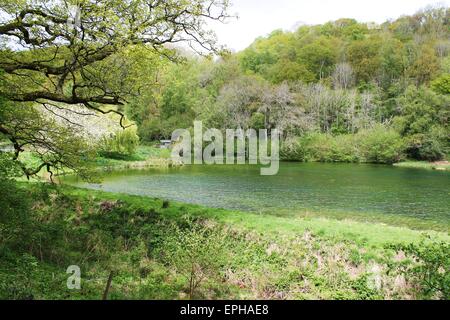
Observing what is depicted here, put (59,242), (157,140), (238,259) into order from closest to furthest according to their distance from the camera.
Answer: (238,259) → (59,242) → (157,140)

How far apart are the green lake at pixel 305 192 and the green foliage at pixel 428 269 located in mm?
6915

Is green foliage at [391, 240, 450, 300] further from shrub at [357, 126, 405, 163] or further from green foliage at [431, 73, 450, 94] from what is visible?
green foliage at [431, 73, 450, 94]

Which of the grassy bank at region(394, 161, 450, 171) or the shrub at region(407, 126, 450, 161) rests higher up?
the shrub at region(407, 126, 450, 161)

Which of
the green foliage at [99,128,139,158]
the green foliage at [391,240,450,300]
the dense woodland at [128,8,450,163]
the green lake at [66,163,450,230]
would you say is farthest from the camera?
the dense woodland at [128,8,450,163]

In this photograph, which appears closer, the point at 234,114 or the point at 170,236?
the point at 170,236

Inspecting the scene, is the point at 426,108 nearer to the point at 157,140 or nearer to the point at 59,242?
the point at 157,140

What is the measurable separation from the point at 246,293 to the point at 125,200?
8.01 metres

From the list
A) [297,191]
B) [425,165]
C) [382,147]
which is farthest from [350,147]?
[297,191]

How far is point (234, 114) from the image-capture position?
57969 mm

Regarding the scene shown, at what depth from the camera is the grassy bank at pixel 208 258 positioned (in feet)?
29.1

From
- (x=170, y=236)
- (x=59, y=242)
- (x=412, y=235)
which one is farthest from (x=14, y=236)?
(x=412, y=235)

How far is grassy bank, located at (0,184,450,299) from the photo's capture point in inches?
349

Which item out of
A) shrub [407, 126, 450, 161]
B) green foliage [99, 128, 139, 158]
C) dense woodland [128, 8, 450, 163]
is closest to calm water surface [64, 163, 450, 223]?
green foliage [99, 128, 139, 158]

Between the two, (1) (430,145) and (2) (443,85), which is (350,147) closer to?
(1) (430,145)
